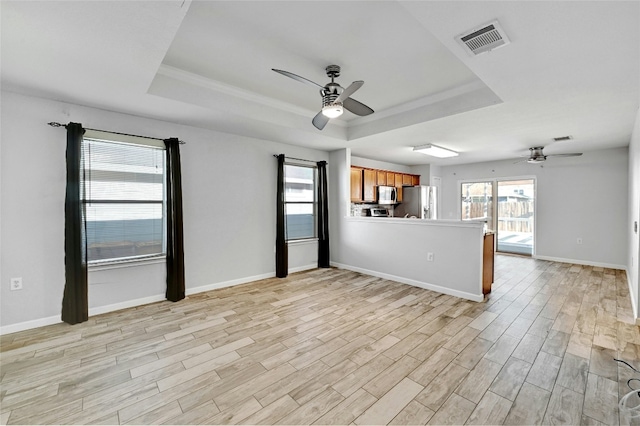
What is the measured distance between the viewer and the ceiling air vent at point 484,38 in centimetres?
179

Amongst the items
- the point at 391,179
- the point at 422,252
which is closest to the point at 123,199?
the point at 422,252

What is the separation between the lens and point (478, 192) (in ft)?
25.0

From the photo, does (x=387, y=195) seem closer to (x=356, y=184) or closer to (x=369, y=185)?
(x=369, y=185)

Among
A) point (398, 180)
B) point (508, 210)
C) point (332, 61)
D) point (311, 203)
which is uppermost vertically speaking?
point (332, 61)

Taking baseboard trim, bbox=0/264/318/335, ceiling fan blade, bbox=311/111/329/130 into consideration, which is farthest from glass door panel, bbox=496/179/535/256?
ceiling fan blade, bbox=311/111/329/130

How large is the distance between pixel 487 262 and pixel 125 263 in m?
4.73

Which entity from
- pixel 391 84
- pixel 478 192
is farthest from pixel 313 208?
pixel 478 192

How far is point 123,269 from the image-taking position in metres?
3.49

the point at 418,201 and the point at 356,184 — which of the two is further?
the point at 418,201

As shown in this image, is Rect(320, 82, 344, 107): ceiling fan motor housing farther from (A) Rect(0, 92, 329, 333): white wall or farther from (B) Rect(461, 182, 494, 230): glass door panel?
(B) Rect(461, 182, 494, 230): glass door panel

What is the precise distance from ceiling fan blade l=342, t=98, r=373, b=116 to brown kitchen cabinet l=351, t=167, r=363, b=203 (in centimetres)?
315

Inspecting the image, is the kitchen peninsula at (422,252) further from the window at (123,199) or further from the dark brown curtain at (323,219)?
the window at (123,199)

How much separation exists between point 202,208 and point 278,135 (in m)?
1.59

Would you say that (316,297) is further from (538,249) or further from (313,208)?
(538,249)
